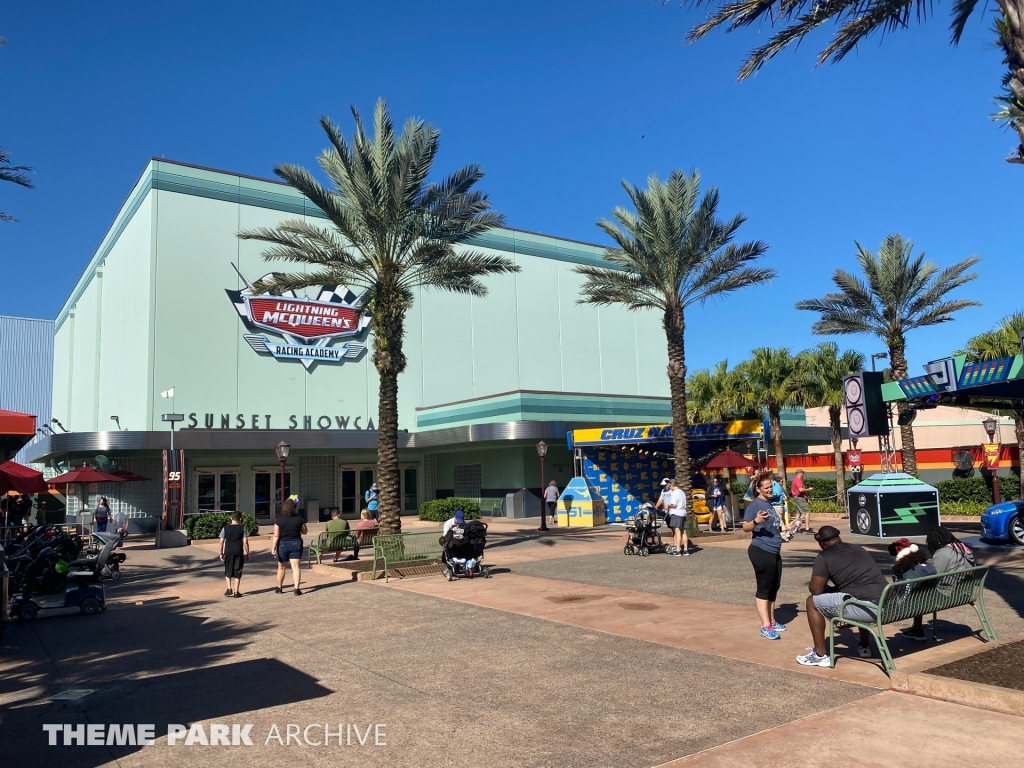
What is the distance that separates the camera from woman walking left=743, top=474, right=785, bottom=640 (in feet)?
26.8

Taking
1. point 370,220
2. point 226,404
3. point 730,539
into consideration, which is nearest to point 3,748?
point 370,220

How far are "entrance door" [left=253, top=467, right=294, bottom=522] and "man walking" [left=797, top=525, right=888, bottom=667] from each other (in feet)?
104

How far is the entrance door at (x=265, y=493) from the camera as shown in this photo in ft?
117

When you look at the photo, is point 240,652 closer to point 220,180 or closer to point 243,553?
point 243,553

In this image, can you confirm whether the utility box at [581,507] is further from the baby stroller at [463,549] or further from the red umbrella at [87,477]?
the red umbrella at [87,477]

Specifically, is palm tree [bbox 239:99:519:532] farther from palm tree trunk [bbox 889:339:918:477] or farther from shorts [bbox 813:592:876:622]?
palm tree trunk [bbox 889:339:918:477]

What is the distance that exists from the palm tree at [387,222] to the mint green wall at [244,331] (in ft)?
50.8

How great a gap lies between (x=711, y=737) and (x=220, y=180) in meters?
34.6

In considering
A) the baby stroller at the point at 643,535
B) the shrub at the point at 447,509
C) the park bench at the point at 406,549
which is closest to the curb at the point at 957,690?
the park bench at the point at 406,549

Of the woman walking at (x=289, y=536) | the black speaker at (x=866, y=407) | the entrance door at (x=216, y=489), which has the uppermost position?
the black speaker at (x=866, y=407)

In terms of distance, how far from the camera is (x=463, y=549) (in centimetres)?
1435

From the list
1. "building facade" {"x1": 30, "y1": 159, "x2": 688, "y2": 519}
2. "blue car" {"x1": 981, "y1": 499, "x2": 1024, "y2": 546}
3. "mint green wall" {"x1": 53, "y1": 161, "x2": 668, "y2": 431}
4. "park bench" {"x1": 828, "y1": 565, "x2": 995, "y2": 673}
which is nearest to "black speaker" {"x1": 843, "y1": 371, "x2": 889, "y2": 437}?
"blue car" {"x1": 981, "y1": 499, "x2": 1024, "y2": 546}

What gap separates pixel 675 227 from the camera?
21.4 m

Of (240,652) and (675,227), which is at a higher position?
(675,227)
